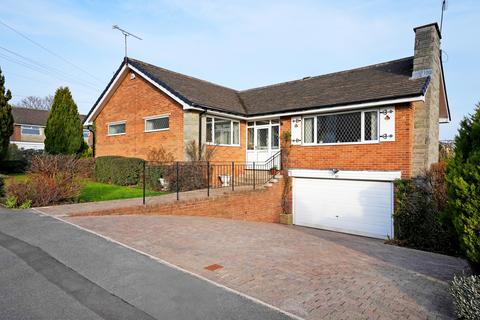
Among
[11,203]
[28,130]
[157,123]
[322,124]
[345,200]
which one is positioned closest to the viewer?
[11,203]

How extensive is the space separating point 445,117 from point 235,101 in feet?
39.1

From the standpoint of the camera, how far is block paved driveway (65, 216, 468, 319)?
3.90 metres

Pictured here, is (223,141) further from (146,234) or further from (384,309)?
(384,309)

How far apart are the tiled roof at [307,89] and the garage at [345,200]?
293 centimetres

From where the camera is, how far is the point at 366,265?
580cm

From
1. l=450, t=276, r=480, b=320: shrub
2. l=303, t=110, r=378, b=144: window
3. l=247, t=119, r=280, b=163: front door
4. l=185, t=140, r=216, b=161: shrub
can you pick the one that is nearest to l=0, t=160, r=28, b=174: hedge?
l=185, t=140, r=216, b=161: shrub

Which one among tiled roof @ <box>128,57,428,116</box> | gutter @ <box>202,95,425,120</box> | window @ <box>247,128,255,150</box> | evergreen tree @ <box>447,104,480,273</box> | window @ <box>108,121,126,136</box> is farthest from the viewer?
window @ <box>108,121,126,136</box>

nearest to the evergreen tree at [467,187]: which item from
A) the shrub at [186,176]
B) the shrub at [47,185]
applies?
the shrub at [186,176]

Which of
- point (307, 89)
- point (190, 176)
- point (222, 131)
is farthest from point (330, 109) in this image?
point (190, 176)

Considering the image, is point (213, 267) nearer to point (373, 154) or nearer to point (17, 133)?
point (373, 154)

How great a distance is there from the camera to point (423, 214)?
33.3 feet

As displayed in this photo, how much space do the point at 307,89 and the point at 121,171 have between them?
386 inches

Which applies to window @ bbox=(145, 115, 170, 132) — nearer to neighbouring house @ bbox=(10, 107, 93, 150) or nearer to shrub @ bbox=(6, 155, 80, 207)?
shrub @ bbox=(6, 155, 80, 207)

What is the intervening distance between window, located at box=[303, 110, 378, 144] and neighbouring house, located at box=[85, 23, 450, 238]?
0.04m
